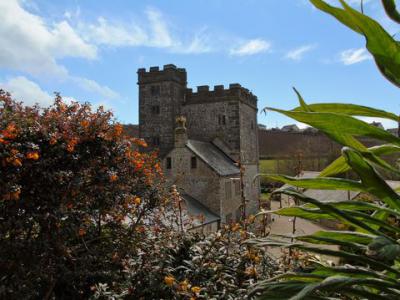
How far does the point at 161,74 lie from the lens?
28531 mm

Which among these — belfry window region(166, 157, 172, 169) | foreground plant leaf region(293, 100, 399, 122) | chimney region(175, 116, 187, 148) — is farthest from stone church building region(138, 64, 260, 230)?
foreground plant leaf region(293, 100, 399, 122)

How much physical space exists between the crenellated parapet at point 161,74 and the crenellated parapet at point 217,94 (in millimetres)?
1479

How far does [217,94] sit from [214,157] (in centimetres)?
636

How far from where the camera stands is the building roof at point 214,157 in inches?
846

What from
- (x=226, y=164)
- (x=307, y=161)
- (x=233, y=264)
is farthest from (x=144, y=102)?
(x=233, y=264)

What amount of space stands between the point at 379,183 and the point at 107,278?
4.38 meters

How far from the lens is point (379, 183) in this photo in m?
1.21

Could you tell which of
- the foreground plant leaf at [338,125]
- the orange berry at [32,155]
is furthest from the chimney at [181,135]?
the foreground plant leaf at [338,125]

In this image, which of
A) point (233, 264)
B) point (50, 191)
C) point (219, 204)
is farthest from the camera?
point (219, 204)

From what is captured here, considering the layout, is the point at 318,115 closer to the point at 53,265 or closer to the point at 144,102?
the point at 53,265

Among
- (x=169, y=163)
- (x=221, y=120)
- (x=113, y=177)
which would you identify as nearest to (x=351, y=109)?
(x=113, y=177)

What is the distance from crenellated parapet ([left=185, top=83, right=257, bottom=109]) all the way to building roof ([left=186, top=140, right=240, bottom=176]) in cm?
385

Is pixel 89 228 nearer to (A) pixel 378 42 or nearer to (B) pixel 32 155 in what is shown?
(B) pixel 32 155

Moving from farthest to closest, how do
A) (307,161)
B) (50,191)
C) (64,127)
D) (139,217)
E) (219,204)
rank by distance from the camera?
1. (307,161)
2. (219,204)
3. (139,217)
4. (64,127)
5. (50,191)
